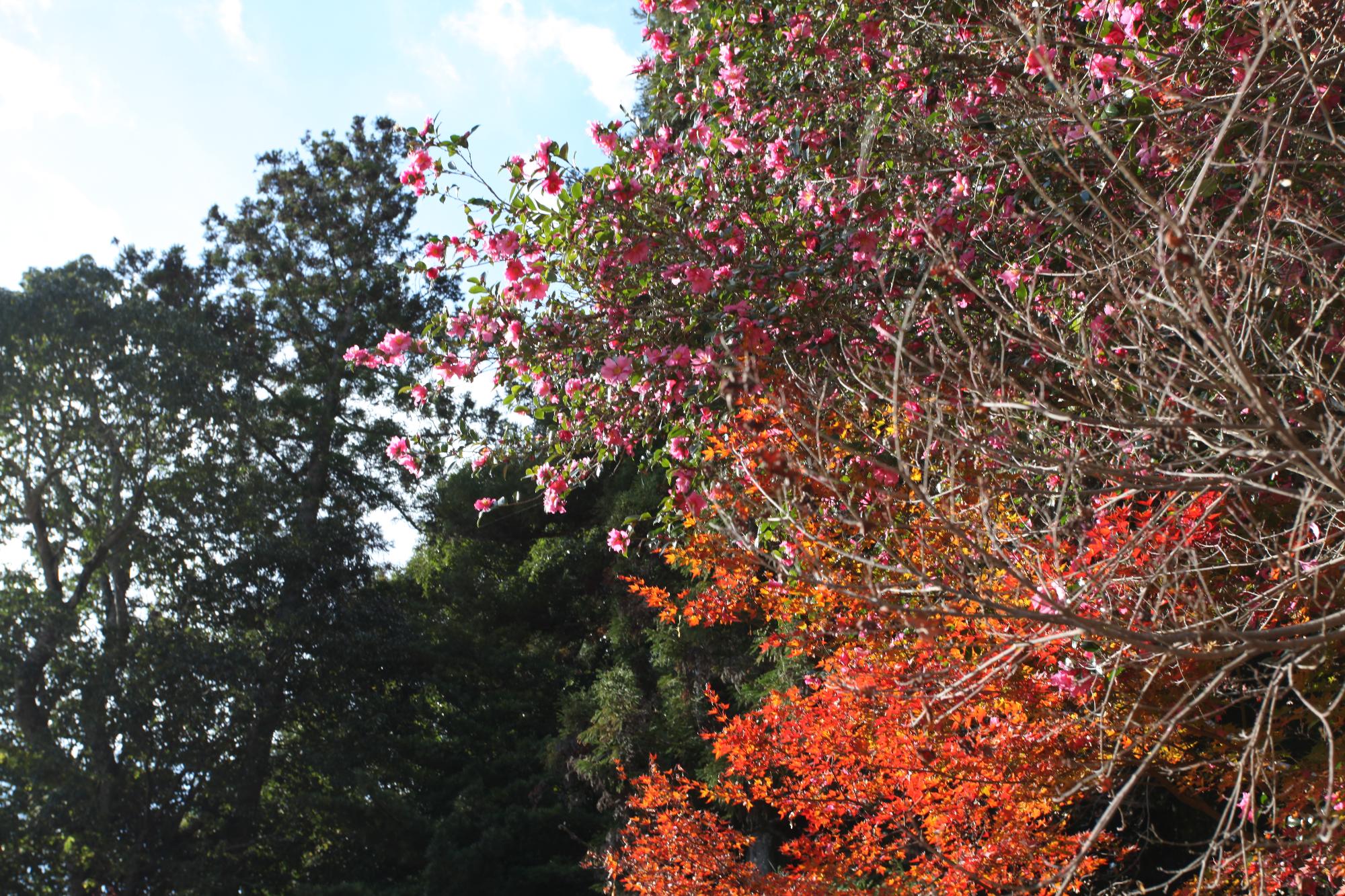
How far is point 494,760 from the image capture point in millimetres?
11656

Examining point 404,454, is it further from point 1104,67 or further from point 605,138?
point 1104,67

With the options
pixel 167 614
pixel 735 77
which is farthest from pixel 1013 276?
pixel 167 614

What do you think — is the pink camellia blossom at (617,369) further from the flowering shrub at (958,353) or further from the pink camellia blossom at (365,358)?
the pink camellia blossom at (365,358)

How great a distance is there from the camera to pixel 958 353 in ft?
9.07

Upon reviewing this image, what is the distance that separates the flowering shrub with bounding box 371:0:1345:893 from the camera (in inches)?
107

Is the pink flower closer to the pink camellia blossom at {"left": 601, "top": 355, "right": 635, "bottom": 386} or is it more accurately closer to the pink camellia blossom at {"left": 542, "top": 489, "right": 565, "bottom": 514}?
the pink camellia blossom at {"left": 542, "top": 489, "right": 565, "bottom": 514}

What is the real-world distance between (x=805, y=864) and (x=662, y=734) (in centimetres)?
452

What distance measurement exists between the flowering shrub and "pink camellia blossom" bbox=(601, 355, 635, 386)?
0.02 m

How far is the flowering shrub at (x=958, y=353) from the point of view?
107 inches

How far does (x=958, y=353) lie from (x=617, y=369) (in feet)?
5.32

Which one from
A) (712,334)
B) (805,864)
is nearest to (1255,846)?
(712,334)

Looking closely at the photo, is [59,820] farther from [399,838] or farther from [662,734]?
[662,734]

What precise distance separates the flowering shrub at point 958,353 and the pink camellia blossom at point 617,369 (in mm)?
25

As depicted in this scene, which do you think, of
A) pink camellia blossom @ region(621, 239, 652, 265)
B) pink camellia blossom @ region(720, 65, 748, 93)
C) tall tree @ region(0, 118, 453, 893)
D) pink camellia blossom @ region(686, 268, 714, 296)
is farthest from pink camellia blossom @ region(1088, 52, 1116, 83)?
tall tree @ region(0, 118, 453, 893)
